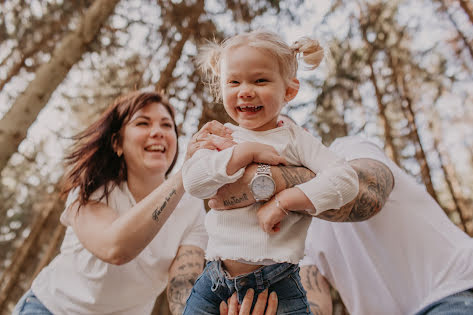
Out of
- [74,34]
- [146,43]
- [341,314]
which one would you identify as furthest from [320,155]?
[341,314]

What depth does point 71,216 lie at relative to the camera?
271 centimetres

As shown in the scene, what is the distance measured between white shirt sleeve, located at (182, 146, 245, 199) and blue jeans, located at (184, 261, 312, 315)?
409 millimetres

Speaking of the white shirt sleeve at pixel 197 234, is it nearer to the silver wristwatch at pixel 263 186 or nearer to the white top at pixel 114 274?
the white top at pixel 114 274

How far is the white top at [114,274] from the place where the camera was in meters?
2.62

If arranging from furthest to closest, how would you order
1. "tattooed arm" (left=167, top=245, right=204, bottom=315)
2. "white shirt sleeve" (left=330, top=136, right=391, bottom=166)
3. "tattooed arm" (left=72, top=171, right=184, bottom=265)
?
"tattooed arm" (left=167, top=245, right=204, bottom=315), "white shirt sleeve" (left=330, top=136, right=391, bottom=166), "tattooed arm" (left=72, top=171, right=184, bottom=265)

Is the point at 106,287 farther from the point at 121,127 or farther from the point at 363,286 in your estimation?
the point at 363,286

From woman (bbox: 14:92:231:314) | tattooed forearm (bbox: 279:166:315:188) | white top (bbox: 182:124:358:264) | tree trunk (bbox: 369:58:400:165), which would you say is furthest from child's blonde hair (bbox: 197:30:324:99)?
tree trunk (bbox: 369:58:400:165)

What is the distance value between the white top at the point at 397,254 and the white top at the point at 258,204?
2.30 feet

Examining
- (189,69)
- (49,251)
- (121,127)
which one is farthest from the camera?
(49,251)

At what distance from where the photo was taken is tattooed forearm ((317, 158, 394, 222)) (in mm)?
1857

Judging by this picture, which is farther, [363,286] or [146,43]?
[146,43]

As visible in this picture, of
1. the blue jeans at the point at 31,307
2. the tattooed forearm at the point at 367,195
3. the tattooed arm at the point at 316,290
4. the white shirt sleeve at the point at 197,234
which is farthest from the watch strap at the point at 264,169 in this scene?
the blue jeans at the point at 31,307

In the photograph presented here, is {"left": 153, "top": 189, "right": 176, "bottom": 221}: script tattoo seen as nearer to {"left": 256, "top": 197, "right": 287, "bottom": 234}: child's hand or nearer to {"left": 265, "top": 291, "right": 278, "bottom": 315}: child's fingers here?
{"left": 256, "top": 197, "right": 287, "bottom": 234}: child's hand

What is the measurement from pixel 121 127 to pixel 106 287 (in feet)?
4.47
